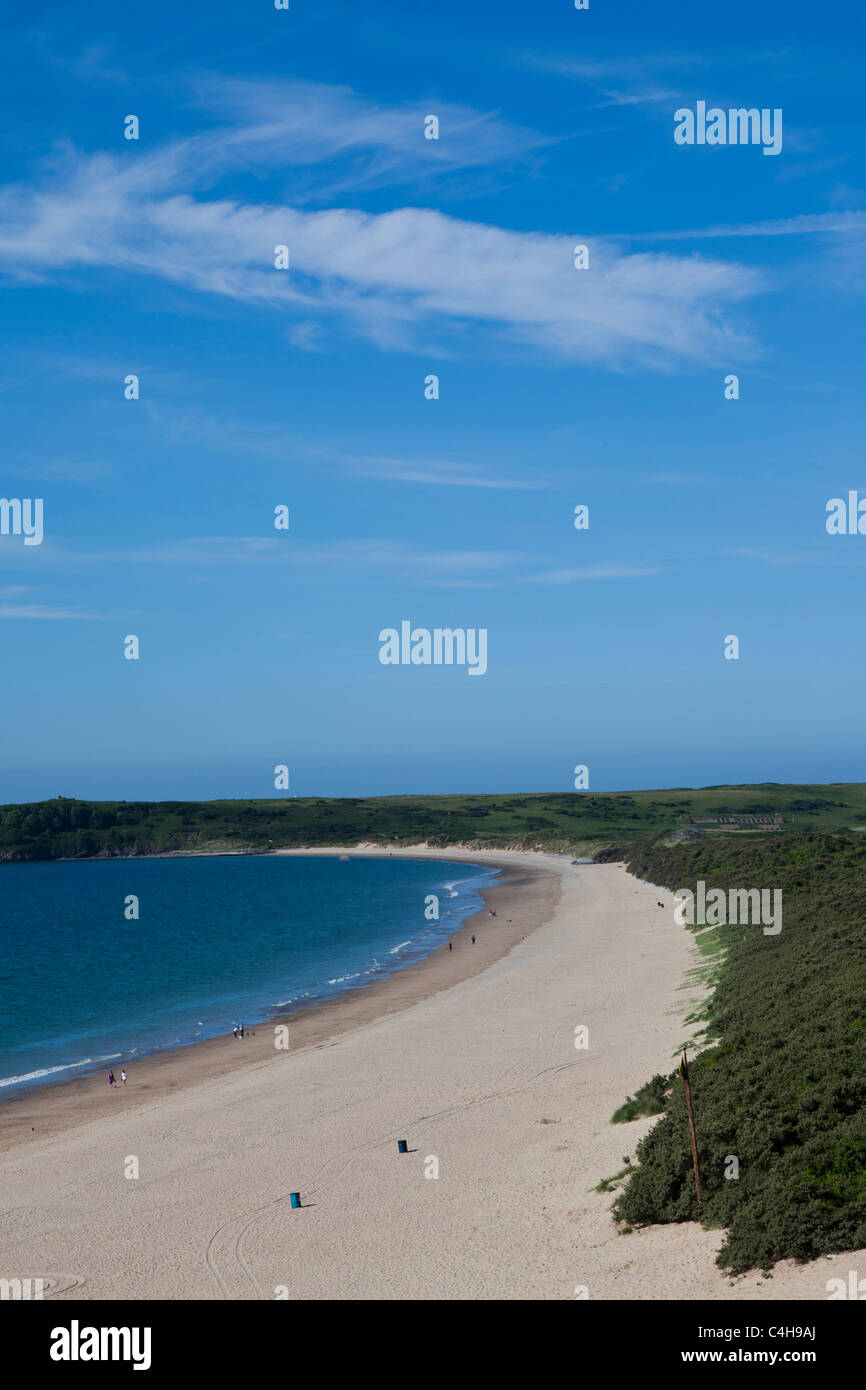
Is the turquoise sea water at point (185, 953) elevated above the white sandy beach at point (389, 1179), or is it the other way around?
the white sandy beach at point (389, 1179)

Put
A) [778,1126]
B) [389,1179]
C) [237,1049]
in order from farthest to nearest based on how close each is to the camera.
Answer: [237,1049] → [389,1179] → [778,1126]

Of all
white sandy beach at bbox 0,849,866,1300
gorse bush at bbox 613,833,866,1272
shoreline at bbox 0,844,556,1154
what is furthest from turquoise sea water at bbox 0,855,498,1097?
Answer: gorse bush at bbox 613,833,866,1272

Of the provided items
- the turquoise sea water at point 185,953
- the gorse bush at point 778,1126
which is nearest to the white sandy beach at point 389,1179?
the gorse bush at point 778,1126

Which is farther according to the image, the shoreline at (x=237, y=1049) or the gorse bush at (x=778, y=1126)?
the shoreline at (x=237, y=1049)

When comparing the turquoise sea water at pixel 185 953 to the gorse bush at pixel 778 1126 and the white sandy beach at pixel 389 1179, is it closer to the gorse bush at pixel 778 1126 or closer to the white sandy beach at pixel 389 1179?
the white sandy beach at pixel 389 1179

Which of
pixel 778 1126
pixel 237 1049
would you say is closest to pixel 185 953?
pixel 237 1049

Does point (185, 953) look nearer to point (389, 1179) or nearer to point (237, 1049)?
point (237, 1049)
